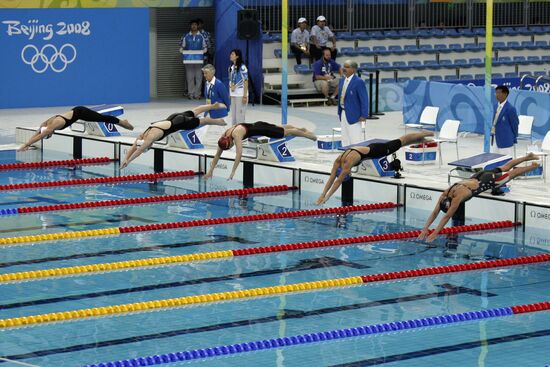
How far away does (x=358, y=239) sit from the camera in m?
11.3

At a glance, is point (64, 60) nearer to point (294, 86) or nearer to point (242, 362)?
point (294, 86)

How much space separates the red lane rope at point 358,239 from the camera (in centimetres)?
1080

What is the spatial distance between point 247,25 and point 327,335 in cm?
1325

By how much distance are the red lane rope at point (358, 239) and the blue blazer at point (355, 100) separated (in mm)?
3028

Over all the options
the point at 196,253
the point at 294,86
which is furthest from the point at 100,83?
the point at 196,253

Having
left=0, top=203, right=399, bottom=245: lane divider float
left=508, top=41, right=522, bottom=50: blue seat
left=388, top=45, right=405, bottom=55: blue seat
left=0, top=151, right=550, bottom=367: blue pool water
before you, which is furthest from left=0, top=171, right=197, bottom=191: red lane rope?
left=508, top=41, right=522, bottom=50: blue seat

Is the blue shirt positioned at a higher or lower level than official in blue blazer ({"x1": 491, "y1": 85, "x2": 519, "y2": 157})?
higher

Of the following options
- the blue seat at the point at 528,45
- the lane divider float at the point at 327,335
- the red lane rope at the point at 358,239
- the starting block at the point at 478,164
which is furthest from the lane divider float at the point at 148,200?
the blue seat at the point at 528,45

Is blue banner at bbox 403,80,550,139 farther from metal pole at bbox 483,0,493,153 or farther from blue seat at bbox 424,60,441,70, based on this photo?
blue seat at bbox 424,60,441,70

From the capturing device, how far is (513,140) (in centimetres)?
1364

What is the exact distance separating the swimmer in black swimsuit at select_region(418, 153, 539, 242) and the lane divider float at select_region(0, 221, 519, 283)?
417 mm

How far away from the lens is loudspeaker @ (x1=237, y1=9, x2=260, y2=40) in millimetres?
20766

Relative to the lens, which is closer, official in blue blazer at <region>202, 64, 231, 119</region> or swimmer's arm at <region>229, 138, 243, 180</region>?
swimmer's arm at <region>229, 138, 243, 180</region>

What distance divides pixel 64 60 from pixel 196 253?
1202cm
